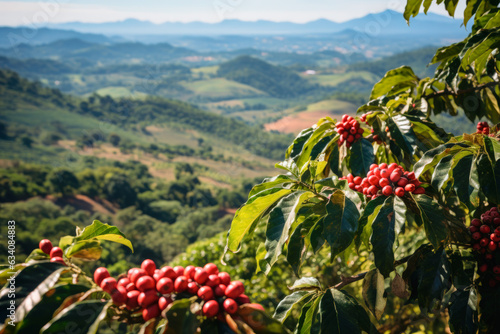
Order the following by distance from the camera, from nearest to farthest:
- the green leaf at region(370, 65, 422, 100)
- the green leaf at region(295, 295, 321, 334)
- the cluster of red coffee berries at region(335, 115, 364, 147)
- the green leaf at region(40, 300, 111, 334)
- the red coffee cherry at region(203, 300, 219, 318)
Result: the green leaf at region(40, 300, 111, 334) < the red coffee cherry at region(203, 300, 219, 318) < the green leaf at region(295, 295, 321, 334) < the cluster of red coffee berries at region(335, 115, 364, 147) < the green leaf at region(370, 65, 422, 100)

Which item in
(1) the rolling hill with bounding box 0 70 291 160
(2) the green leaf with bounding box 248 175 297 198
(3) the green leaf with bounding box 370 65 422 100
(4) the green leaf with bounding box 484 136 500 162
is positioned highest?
(3) the green leaf with bounding box 370 65 422 100

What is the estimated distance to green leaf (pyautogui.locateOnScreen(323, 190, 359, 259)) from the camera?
1.28m

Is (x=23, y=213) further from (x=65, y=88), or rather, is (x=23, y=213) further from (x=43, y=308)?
(x=65, y=88)

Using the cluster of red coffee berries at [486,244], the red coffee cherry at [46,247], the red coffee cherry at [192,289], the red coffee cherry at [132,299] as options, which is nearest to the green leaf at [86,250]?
the red coffee cherry at [46,247]

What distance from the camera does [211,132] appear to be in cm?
11444

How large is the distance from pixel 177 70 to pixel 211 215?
135323 mm

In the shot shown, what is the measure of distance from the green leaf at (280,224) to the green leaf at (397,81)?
5.63ft

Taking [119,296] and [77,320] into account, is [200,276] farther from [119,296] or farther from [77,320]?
[77,320]

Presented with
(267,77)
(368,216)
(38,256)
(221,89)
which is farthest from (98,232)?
(267,77)

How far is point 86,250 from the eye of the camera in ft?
4.47

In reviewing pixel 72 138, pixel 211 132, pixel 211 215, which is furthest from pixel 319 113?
pixel 72 138

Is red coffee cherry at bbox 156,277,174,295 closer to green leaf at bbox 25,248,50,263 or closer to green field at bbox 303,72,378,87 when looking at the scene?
green leaf at bbox 25,248,50,263

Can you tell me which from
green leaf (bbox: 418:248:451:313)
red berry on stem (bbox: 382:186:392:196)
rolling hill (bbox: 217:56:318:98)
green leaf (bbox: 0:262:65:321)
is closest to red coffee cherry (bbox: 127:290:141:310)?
green leaf (bbox: 0:262:65:321)

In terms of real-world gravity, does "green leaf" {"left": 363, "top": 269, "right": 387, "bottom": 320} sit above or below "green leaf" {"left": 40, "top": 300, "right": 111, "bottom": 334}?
below
